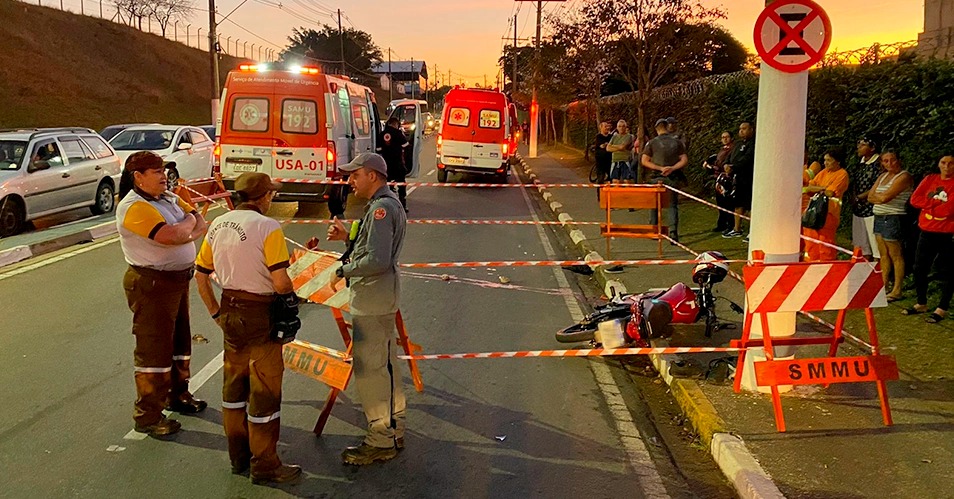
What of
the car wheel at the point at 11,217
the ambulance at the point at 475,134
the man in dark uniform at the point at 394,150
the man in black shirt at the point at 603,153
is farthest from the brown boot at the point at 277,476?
the ambulance at the point at 475,134

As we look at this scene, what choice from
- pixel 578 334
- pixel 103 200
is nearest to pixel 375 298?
pixel 578 334

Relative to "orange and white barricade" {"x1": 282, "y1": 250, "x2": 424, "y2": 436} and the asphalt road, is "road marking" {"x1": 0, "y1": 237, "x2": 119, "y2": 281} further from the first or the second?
"orange and white barricade" {"x1": 282, "y1": 250, "x2": 424, "y2": 436}

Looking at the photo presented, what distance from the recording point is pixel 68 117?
41.4m

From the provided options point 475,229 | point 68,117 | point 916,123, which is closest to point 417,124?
point 475,229

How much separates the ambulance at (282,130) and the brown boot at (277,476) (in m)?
9.55

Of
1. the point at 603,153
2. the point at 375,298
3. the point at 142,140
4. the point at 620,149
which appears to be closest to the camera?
the point at 375,298

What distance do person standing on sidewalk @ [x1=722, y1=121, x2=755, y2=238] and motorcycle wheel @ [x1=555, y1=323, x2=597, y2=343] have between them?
19.1 ft

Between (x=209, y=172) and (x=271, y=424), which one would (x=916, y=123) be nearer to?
(x=271, y=424)

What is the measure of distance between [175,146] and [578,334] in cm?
1278

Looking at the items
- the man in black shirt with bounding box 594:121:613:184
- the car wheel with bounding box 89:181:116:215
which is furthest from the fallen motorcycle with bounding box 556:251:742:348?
the man in black shirt with bounding box 594:121:613:184

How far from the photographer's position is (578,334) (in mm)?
6703

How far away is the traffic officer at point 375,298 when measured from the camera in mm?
4355

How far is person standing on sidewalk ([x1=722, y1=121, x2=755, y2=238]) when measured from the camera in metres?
11.6

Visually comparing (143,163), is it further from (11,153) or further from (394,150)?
(394,150)
